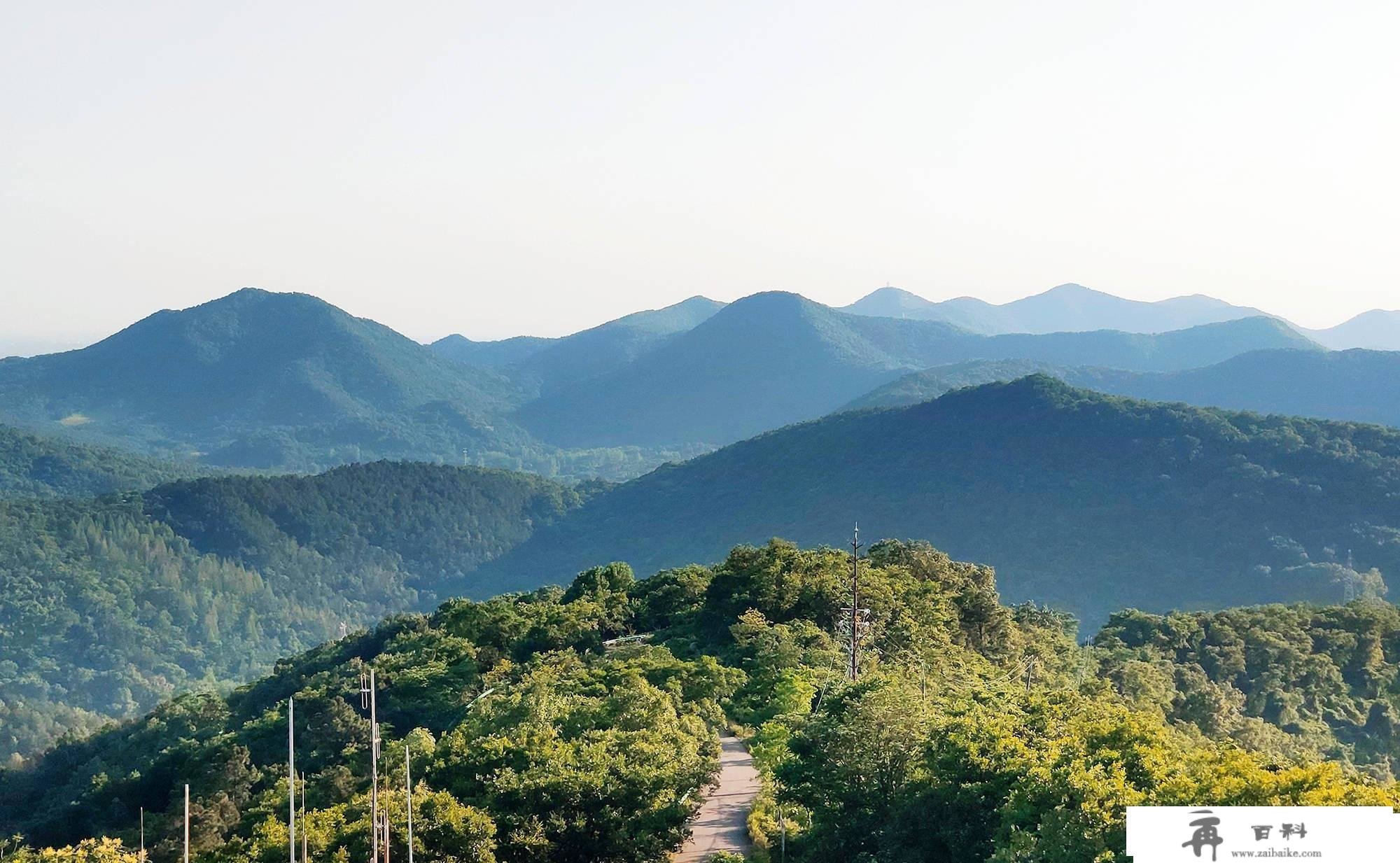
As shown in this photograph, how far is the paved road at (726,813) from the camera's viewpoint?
2602 cm

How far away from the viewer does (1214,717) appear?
156 feet

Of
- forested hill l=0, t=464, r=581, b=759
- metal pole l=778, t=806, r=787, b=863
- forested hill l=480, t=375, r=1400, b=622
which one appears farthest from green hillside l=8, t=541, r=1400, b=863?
forested hill l=0, t=464, r=581, b=759

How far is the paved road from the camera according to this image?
26.0 meters

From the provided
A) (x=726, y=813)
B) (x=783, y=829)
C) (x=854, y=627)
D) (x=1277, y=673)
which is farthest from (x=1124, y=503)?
(x=783, y=829)

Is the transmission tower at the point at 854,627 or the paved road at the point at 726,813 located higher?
the transmission tower at the point at 854,627

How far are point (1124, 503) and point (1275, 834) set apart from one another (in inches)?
6078

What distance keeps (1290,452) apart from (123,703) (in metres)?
136

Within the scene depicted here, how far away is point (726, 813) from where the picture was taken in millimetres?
28406

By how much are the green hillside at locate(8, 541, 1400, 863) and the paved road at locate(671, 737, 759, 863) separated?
63 centimetres

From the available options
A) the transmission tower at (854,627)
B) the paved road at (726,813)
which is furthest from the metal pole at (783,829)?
the transmission tower at (854,627)

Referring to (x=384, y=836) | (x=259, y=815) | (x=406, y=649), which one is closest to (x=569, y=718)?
(x=259, y=815)

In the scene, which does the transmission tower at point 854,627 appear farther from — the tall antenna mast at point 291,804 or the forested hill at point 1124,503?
the forested hill at point 1124,503

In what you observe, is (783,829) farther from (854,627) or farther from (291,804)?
(291,804)

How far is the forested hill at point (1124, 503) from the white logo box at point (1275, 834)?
124779 millimetres
